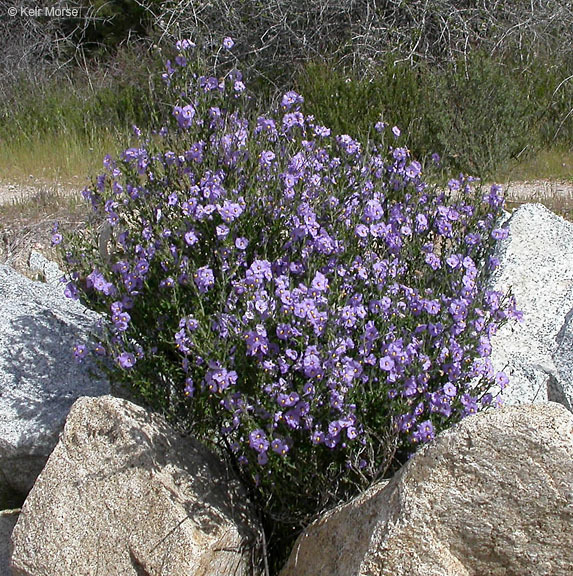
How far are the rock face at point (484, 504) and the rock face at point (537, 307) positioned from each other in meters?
1.28

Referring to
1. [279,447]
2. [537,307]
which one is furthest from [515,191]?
[279,447]

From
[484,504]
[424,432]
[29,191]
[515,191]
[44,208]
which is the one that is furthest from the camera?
[29,191]

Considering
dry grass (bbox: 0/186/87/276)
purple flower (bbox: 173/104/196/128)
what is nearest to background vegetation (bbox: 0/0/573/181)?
dry grass (bbox: 0/186/87/276)

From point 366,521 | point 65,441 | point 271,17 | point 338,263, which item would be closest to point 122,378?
point 65,441

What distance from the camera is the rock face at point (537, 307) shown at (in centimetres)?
370

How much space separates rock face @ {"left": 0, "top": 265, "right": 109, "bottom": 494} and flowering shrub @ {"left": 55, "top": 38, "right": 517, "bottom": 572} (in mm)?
542

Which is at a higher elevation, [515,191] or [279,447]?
[279,447]

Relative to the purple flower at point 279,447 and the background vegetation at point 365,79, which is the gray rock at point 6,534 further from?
the background vegetation at point 365,79

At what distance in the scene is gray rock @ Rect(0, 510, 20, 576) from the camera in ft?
11.3

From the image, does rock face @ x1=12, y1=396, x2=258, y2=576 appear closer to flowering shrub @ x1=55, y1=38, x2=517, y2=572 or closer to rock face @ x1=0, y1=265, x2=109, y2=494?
flowering shrub @ x1=55, y1=38, x2=517, y2=572

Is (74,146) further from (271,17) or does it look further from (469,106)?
(469,106)

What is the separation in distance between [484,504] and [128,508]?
1.22 metres

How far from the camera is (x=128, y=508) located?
9.46 ft

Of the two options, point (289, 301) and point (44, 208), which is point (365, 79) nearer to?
point (44, 208)
